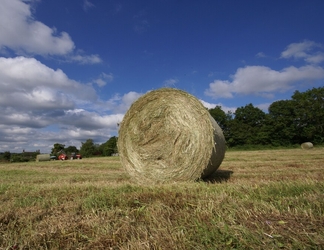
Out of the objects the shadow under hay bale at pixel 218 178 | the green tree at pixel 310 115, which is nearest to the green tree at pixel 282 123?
the green tree at pixel 310 115

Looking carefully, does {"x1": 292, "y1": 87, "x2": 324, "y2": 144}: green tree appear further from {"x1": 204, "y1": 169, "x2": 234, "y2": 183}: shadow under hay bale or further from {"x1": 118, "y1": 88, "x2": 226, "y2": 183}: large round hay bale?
{"x1": 118, "y1": 88, "x2": 226, "y2": 183}: large round hay bale

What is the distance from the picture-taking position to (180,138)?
5.87m

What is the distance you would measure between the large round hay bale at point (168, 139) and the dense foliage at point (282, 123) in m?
39.2

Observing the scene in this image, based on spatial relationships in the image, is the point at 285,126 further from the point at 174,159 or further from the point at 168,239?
the point at 168,239

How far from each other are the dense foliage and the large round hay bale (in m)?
39.2

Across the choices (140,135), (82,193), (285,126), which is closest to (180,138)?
(140,135)

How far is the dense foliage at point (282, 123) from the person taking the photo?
42.3 meters

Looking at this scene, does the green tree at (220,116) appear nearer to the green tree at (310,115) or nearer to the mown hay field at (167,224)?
the green tree at (310,115)

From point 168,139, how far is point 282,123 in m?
43.3

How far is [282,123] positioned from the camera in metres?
43.8

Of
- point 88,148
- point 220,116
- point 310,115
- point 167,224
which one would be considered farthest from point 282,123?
point 167,224

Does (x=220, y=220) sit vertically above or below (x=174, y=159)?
below

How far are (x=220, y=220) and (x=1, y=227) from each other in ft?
6.38

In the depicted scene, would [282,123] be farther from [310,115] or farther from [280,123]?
[310,115]
